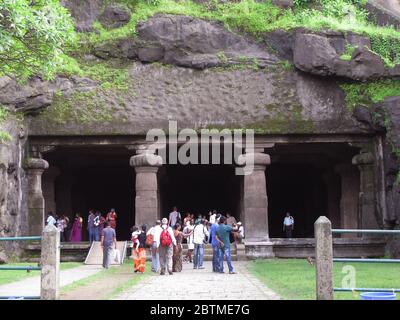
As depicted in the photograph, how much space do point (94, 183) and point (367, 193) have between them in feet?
53.7

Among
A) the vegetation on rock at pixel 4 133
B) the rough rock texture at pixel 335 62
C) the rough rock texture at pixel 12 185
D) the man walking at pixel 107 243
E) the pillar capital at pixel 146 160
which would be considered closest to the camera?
the man walking at pixel 107 243

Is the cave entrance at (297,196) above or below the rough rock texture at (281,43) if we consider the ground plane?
below

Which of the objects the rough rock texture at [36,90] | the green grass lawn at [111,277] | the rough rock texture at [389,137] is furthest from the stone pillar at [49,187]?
the rough rock texture at [389,137]

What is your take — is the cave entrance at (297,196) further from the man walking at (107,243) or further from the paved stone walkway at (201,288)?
the paved stone walkway at (201,288)

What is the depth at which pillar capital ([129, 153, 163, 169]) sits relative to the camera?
22.9m

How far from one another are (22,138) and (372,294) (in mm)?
15689

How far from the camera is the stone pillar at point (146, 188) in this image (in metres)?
23.0

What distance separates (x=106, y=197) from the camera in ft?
119

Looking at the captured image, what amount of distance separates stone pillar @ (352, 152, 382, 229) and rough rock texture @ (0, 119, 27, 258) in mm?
11289

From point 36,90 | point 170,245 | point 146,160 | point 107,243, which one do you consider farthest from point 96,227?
point 170,245

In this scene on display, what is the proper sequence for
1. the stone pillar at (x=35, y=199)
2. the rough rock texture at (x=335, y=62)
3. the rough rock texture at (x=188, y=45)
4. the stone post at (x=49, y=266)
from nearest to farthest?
the stone post at (x=49, y=266) < the rough rock texture at (x=335, y=62) < the stone pillar at (x=35, y=199) < the rough rock texture at (x=188, y=45)

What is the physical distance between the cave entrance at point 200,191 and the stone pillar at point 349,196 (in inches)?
387

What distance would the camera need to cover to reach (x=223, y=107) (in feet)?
75.6

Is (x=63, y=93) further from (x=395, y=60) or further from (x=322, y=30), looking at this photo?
(x=395, y=60)
